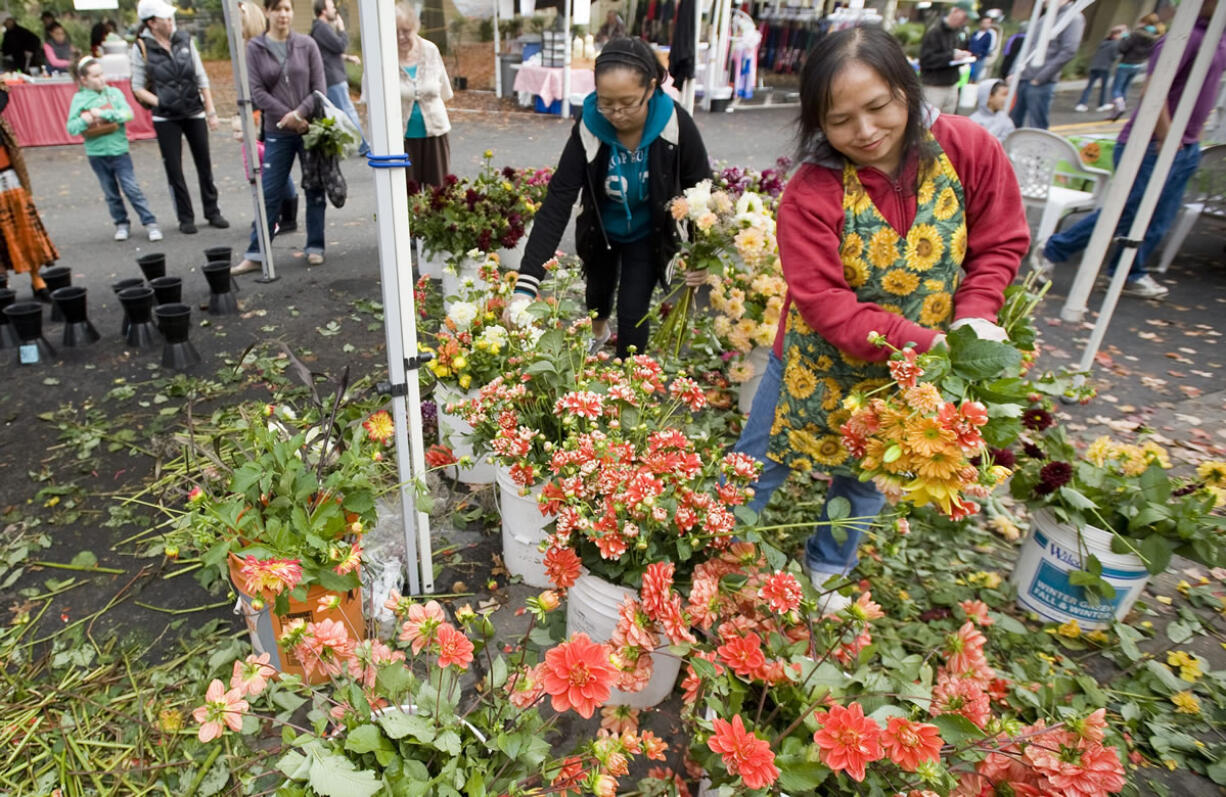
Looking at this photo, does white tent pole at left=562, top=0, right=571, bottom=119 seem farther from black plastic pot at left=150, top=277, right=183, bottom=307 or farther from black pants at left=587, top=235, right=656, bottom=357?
black pants at left=587, top=235, right=656, bottom=357

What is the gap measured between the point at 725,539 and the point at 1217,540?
1.46 meters

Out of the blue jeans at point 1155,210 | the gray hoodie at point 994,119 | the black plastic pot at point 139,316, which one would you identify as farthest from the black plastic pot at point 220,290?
the gray hoodie at point 994,119

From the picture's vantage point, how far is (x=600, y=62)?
2.41m

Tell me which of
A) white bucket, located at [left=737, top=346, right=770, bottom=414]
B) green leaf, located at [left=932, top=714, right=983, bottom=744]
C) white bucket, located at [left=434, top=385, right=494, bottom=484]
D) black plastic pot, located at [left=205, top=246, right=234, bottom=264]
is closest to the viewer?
green leaf, located at [left=932, top=714, right=983, bottom=744]

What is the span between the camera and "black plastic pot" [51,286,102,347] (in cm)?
372

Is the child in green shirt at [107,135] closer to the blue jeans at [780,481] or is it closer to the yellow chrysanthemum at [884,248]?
the blue jeans at [780,481]

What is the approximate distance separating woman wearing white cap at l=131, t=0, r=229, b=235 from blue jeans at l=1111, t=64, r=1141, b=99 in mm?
14652

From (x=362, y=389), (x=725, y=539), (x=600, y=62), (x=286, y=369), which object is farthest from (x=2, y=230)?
(x=725, y=539)

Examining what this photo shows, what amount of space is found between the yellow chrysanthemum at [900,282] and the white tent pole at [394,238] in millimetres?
1174

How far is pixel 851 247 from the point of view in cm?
171

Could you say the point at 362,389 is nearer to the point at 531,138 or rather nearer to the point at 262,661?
the point at 262,661

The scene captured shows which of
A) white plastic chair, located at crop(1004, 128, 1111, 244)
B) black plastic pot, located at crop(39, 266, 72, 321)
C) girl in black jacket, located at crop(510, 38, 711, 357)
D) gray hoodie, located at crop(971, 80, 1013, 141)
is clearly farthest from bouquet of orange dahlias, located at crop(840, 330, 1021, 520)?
gray hoodie, located at crop(971, 80, 1013, 141)

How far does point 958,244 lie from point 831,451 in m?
0.61

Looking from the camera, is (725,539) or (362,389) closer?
(725,539)
